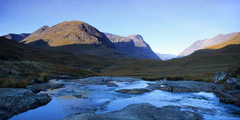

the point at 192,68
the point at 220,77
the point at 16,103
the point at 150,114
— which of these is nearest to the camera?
the point at 150,114

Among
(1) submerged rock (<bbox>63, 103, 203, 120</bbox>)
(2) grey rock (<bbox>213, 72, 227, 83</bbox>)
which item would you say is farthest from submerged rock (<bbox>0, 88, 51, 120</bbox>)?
(2) grey rock (<bbox>213, 72, 227, 83</bbox>)

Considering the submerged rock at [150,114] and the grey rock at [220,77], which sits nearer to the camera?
the submerged rock at [150,114]

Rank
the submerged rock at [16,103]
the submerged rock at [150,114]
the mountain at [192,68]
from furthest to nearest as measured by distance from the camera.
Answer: the mountain at [192,68]
the submerged rock at [16,103]
the submerged rock at [150,114]

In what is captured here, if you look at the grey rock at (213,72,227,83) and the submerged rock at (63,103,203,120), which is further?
the grey rock at (213,72,227,83)

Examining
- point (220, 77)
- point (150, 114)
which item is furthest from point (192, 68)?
point (150, 114)

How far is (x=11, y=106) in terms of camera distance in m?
15.7

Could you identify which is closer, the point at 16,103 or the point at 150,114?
the point at 150,114

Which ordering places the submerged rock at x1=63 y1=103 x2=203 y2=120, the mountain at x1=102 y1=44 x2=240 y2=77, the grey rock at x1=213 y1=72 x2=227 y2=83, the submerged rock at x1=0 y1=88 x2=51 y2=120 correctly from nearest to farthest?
the submerged rock at x1=63 y1=103 x2=203 y2=120, the submerged rock at x1=0 y1=88 x2=51 y2=120, the grey rock at x1=213 y1=72 x2=227 y2=83, the mountain at x1=102 y1=44 x2=240 y2=77

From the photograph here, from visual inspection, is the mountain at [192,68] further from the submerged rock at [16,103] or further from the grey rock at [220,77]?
the submerged rock at [16,103]

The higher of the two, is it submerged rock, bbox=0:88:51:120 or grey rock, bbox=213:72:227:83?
grey rock, bbox=213:72:227:83

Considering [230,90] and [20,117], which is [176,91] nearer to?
[230,90]

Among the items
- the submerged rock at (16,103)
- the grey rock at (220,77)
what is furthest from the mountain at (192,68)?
the submerged rock at (16,103)

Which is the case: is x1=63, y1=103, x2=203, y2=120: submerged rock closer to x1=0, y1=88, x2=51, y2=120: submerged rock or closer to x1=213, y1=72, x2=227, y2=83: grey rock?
x1=0, y1=88, x2=51, y2=120: submerged rock

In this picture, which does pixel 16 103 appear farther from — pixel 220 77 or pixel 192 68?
pixel 192 68
